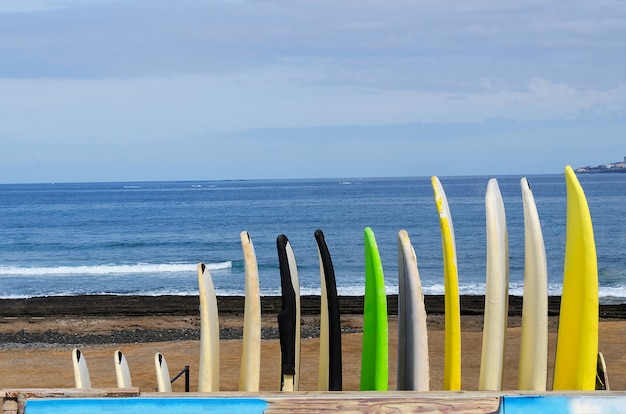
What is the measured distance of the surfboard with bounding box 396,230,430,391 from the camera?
2170 mm

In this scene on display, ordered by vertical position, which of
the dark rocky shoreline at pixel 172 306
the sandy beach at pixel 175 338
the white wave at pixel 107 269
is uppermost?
the white wave at pixel 107 269

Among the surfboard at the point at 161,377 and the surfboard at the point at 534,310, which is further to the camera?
the surfboard at the point at 161,377

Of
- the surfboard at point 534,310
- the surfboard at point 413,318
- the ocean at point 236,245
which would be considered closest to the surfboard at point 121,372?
the surfboard at point 413,318

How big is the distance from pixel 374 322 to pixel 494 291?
1.20 feet

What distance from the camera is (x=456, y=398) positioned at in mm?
2004

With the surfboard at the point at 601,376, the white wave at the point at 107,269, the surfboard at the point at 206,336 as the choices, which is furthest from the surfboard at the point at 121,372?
the white wave at the point at 107,269

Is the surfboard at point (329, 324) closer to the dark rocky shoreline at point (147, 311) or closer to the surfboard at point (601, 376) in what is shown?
the surfboard at point (601, 376)

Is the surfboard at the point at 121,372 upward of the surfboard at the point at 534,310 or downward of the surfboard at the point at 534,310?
downward

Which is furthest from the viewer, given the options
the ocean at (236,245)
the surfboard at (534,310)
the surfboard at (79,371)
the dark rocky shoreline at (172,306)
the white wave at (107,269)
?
the white wave at (107,269)

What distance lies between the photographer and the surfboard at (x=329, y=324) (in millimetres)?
2297

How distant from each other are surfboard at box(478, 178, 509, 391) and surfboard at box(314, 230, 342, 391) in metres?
0.44

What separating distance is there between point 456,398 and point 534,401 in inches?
7.8

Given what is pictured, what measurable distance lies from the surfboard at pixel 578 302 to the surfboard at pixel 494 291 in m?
0.17

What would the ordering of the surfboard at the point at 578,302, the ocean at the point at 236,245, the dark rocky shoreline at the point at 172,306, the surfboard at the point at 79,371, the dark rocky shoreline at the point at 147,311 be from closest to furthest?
1. the surfboard at the point at 578,302
2. the surfboard at the point at 79,371
3. the dark rocky shoreline at the point at 147,311
4. the dark rocky shoreline at the point at 172,306
5. the ocean at the point at 236,245
